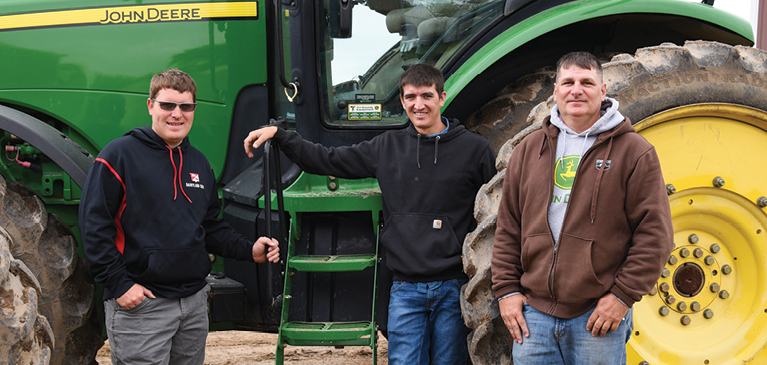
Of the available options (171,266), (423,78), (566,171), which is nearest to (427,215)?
(423,78)

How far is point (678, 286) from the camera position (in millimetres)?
2512

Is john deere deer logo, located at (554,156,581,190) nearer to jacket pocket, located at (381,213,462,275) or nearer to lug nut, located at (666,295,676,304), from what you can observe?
jacket pocket, located at (381,213,462,275)

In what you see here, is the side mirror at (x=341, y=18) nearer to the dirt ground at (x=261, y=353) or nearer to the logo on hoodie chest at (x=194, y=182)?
the logo on hoodie chest at (x=194, y=182)

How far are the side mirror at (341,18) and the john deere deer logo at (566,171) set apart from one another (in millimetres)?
1125

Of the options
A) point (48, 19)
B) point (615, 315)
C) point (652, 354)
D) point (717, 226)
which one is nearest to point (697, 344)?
point (652, 354)

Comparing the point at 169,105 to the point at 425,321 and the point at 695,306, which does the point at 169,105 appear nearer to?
the point at 425,321

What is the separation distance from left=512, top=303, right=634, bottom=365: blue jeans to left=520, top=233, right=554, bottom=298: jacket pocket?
82 millimetres

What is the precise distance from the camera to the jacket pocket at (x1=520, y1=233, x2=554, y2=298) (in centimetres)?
198

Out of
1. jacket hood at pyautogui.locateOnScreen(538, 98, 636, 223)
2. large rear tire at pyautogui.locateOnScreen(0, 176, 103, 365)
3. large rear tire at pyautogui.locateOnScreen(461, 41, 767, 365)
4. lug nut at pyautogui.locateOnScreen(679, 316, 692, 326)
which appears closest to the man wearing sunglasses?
large rear tire at pyautogui.locateOnScreen(0, 176, 103, 365)

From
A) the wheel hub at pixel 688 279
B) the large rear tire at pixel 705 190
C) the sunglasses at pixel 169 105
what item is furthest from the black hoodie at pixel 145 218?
the wheel hub at pixel 688 279

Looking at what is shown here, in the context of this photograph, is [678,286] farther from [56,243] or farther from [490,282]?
[56,243]

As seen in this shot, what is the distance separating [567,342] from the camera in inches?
79.0

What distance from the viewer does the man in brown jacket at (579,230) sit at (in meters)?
1.89

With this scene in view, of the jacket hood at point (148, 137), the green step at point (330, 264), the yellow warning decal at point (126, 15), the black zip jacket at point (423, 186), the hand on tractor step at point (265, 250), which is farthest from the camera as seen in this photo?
the yellow warning decal at point (126, 15)
